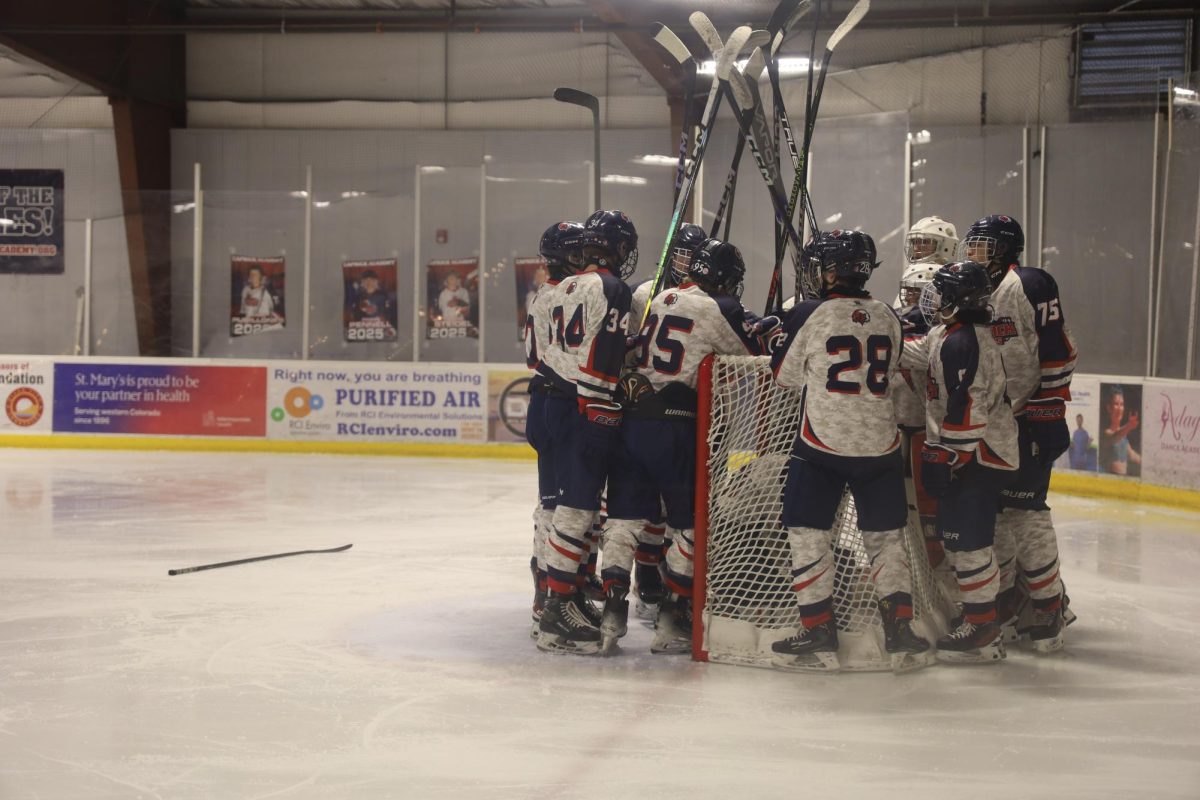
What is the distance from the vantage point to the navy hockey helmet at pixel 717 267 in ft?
12.8

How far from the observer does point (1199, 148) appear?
7387 millimetres

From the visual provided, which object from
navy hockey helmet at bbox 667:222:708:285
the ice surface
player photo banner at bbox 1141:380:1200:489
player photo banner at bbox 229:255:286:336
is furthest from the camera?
player photo banner at bbox 229:255:286:336

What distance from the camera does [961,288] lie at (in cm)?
370

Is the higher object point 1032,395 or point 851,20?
point 851,20

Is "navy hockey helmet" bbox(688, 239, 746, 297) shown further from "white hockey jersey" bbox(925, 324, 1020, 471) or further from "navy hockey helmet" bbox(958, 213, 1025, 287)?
"navy hockey helmet" bbox(958, 213, 1025, 287)

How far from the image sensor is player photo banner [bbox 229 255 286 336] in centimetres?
1003

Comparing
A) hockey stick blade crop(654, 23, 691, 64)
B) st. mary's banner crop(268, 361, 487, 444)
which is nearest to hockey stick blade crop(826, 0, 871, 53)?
hockey stick blade crop(654, 23, 691, 64)

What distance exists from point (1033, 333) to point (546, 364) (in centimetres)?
151

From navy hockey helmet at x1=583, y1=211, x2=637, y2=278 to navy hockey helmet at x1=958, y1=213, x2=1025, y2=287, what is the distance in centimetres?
107

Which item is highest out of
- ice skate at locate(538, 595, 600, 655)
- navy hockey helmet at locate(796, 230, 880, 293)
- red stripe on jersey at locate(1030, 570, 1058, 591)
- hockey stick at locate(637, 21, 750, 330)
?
hockey stick at locate(637, 21, 750, 330)

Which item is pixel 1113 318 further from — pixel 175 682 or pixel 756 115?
pixel 175 682

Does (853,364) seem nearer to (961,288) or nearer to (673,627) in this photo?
(961,288)

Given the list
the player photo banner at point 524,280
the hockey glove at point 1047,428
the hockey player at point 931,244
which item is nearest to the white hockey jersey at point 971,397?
the hockey glove at point 1047,428

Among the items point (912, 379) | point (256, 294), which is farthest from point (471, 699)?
point (256, 294)
